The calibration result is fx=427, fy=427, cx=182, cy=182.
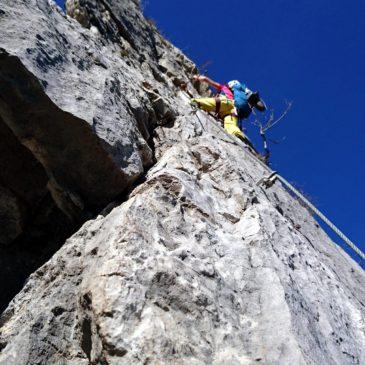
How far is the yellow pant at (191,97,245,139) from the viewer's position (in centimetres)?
1009

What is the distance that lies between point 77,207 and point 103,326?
2.02 metres

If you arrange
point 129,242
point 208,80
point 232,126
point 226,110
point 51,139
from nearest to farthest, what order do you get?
point 129,242 < point 51,139 < point 232,126 < point 226,110 < point 208,80

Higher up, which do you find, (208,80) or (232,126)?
(208,80)

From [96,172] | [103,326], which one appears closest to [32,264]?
[96,172]

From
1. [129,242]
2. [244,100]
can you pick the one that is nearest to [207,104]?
[244,100]

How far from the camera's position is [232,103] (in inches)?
417

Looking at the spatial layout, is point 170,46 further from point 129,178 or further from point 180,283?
point 180,283

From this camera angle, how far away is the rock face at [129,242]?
3229 mm

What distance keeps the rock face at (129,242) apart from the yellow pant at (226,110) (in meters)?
3.97

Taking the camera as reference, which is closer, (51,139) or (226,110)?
(51,139)

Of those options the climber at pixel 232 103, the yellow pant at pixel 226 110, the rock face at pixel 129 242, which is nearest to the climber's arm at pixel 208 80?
the climber at pixel 232 103

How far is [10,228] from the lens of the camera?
4883 mm

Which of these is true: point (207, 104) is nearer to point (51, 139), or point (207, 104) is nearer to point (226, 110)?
point (226, 110)

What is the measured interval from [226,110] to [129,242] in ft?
24.4
